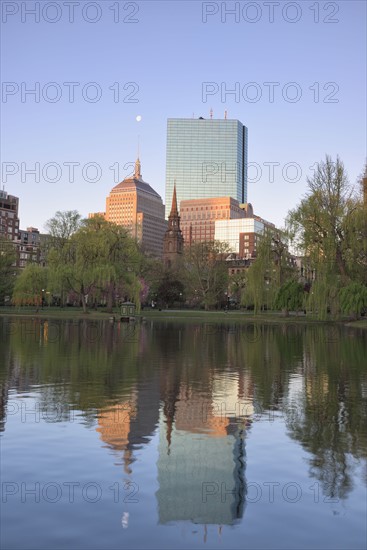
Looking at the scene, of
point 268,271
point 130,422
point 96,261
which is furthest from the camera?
point 268,271

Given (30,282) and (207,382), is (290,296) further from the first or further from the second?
(207,382)

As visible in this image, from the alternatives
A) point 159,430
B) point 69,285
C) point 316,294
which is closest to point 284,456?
point 159,430

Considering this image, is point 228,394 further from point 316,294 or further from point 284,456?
point 316,294

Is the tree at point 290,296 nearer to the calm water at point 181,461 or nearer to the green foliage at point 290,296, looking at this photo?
the green foliage at point 290,296

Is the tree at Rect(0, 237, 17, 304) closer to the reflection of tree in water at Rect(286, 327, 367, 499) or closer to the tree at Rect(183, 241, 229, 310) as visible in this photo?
the tree at Rect(183, 241, 229, 310)

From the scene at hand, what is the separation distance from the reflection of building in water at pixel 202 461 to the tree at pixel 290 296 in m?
53.7

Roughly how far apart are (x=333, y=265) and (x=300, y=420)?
151 ft

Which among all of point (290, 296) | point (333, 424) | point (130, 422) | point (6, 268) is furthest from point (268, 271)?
point (130, 422)

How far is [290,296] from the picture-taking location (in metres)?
67.6

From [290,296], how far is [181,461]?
59682 mm

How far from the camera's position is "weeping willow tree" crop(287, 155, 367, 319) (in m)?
55.1

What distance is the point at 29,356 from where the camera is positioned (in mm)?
24172

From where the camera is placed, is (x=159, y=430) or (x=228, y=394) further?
(x=228, y=394)

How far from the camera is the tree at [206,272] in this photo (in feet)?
366
